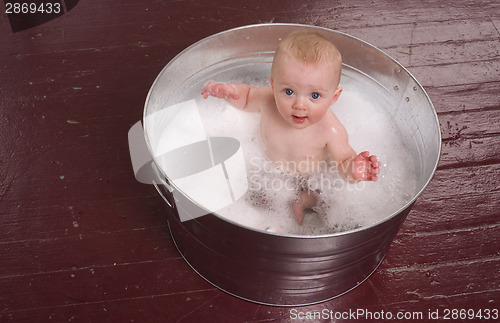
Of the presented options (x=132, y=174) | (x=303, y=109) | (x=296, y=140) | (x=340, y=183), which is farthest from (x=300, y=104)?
(x=132, y=174)

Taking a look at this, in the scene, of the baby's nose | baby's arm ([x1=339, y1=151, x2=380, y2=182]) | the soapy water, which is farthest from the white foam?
the baby's nose

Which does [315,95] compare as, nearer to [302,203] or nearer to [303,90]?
[303,90]

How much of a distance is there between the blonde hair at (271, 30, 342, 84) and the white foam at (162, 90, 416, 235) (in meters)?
0.26

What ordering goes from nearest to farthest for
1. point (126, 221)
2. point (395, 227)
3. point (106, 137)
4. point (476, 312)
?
point (395, 227)
point (476, 312)
point (126, 221)
point (106, 137)

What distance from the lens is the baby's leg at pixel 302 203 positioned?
107 cm

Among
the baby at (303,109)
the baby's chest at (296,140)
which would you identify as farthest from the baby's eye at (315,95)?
the baby's chest at (296,140)

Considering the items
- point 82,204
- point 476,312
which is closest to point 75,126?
point 82,204

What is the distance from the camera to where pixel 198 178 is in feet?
3.61

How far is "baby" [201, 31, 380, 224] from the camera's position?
35.7 inches

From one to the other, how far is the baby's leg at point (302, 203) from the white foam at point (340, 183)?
11 mm

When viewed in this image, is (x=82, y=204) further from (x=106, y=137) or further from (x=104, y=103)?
(x=104, y=103)

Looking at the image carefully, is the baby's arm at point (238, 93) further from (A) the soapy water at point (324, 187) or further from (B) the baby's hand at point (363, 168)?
(B) the baby's hand at point (363, 168)

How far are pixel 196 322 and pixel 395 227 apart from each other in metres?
0.39

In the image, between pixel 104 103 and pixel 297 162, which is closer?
pixel 297 162
